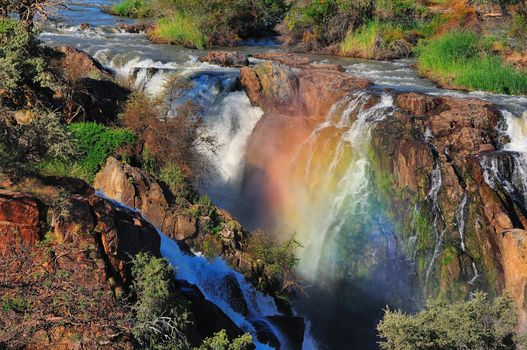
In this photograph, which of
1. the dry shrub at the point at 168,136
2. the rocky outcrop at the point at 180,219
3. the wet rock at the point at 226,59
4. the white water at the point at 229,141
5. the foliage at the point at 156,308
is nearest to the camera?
the foliage at the point at 156,308

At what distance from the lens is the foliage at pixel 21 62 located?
14039 mm

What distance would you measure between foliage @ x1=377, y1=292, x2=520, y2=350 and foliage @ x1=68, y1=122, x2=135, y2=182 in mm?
7079

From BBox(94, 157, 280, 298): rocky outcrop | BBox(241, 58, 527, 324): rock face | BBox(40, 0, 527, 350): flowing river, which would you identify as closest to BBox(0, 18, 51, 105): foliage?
BBox(40, 0, 527, 350): flowing river

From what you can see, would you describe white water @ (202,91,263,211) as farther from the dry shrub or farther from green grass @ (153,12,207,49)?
green grass @ (153,12,207,49)

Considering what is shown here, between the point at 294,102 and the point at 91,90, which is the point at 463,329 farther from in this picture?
the point at 91,90

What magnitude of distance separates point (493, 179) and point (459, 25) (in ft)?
47.7

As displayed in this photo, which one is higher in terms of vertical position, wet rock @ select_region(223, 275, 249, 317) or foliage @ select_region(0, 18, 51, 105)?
foliage @ select_region(0, 18, 51, 105)

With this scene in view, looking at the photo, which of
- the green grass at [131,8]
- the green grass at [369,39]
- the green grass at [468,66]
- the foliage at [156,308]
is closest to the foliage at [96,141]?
the foliage at [156,308]

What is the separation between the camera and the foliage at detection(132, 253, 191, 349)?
7.28m

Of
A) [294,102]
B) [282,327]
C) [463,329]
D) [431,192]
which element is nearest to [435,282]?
[431,192]

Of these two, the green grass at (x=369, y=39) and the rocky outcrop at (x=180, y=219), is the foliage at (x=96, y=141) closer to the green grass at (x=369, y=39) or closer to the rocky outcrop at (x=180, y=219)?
the rocky outcrop at (x=180, y=219)

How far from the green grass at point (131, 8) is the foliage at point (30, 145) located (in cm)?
2748

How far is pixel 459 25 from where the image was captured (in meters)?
26.3

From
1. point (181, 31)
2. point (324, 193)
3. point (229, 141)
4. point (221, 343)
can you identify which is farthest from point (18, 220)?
point (181, 31)
